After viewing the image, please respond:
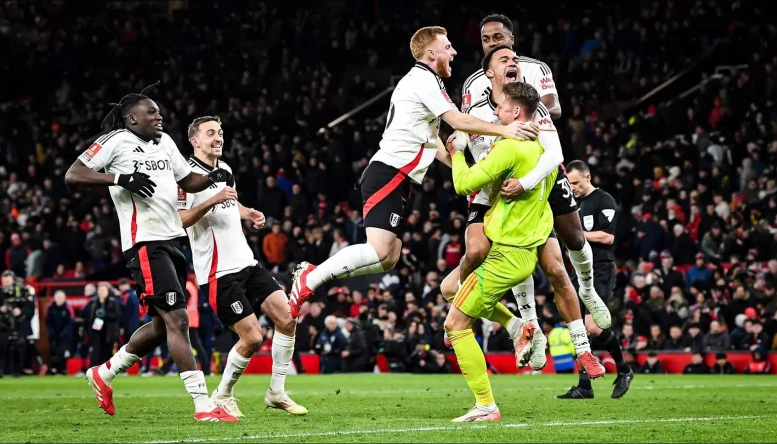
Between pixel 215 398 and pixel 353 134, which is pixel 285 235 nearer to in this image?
pixel 353 134

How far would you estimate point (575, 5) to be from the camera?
3416cm

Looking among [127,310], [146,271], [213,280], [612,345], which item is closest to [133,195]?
[146,271]

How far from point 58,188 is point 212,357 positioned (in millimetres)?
11513

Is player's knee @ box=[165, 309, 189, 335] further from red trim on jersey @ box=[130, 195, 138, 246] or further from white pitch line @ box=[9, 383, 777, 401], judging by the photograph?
white pitch line @ box=[9, 383, 777, 401]

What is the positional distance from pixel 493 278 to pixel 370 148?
21008 millimetres

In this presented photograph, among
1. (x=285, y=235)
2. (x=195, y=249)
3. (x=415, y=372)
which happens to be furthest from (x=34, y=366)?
(x=195, y=249)

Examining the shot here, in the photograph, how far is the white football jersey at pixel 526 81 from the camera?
10.3 meters

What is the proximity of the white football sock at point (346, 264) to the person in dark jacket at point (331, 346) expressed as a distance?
42.7 feet

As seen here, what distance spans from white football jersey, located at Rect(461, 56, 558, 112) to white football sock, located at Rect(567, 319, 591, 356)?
7.06ft

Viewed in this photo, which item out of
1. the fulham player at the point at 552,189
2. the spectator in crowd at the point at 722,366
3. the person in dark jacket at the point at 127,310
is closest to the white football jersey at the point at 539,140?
the fulham player at the point at 552,189

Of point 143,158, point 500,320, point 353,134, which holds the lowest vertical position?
point 500,320

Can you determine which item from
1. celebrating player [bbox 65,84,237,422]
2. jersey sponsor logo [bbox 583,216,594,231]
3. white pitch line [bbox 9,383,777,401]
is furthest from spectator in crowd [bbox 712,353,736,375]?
celebrating player [bbox 65,84,237,422]

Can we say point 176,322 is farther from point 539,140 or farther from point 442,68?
point 539,140

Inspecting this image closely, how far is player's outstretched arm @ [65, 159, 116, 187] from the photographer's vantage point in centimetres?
924
